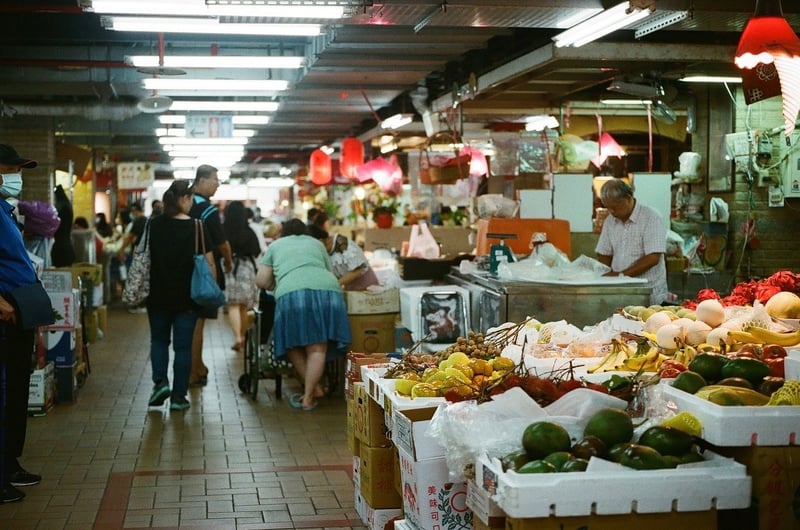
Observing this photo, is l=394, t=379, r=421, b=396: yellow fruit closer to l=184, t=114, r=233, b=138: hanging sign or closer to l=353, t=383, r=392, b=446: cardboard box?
l=353, t=383, r=392, b=446: cardboard box

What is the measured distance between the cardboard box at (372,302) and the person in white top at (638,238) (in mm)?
2373

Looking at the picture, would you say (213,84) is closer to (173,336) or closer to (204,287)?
(204,287)

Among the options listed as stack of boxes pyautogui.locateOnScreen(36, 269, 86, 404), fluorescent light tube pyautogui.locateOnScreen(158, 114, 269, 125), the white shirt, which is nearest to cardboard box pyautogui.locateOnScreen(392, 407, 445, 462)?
the white shirt

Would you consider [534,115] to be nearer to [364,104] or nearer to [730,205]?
[364,104]

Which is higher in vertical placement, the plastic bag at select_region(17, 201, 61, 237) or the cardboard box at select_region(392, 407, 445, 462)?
the plastic bag at select_region(17, 201, 61, 237)

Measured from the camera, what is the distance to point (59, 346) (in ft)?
32.2

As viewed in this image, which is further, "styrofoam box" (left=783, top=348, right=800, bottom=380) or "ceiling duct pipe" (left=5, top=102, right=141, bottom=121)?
"ceiling duct pipe" (left=5, top=102, right=141, bottom=121)

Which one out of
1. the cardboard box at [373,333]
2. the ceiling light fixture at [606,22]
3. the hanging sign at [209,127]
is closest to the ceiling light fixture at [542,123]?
the cardboard box at [373,333]

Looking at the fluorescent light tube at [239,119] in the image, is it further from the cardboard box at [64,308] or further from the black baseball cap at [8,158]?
the black baseball cap at [8,158]

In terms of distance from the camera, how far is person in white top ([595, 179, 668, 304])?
8539 mm

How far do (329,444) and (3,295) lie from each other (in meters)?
2.95

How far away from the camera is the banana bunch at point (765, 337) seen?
17.5 feet

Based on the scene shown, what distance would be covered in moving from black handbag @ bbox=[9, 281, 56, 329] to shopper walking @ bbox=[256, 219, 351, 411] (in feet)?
10.1

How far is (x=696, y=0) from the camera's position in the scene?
7.05 meters
